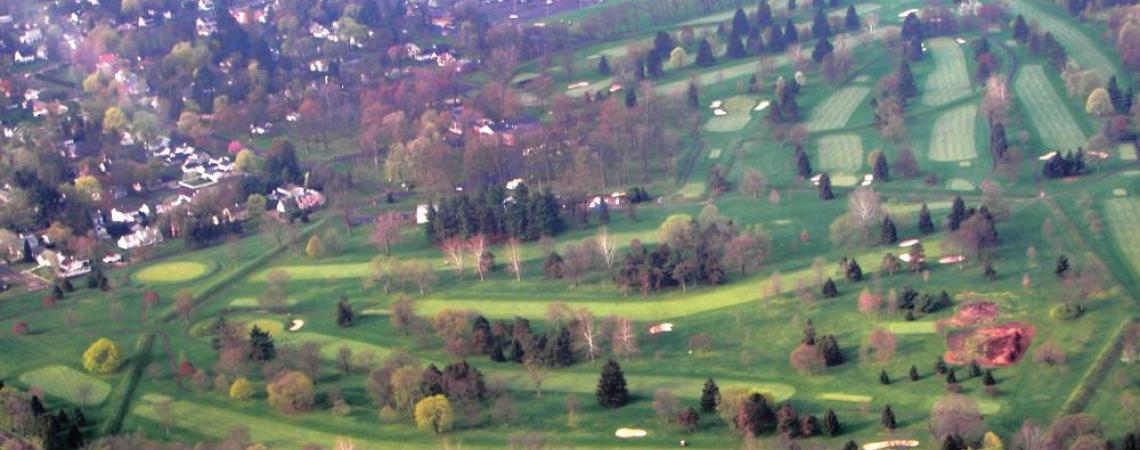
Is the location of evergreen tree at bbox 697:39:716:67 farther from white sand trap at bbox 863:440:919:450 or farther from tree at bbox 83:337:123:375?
white sand trap at bbox 863:440:919:450

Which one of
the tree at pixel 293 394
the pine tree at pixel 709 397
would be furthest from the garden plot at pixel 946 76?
the tree at pixel 293 394

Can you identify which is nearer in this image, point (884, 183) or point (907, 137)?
point (884, 183)

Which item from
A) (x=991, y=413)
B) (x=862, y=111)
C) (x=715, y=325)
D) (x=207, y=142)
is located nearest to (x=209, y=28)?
(x=207, y=142)

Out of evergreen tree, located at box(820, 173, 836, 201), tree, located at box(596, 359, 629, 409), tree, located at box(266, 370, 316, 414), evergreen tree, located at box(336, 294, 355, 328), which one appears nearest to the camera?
tree, located at box(596, 359, 629, 409)

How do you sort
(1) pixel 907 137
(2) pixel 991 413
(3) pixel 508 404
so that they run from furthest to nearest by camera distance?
(1) pixel 907 137, (3) pixel 508 404, (2) pixel 991 413

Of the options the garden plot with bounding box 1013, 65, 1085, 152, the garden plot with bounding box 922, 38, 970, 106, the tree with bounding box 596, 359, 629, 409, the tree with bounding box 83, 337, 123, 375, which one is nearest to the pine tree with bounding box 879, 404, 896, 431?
the tree with bounding box 596, 359, 629, 409

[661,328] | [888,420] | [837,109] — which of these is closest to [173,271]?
[661,328]

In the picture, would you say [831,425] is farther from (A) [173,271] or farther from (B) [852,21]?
(B) [852,21]

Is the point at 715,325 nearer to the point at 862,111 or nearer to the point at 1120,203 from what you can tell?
the point at 1120,203
